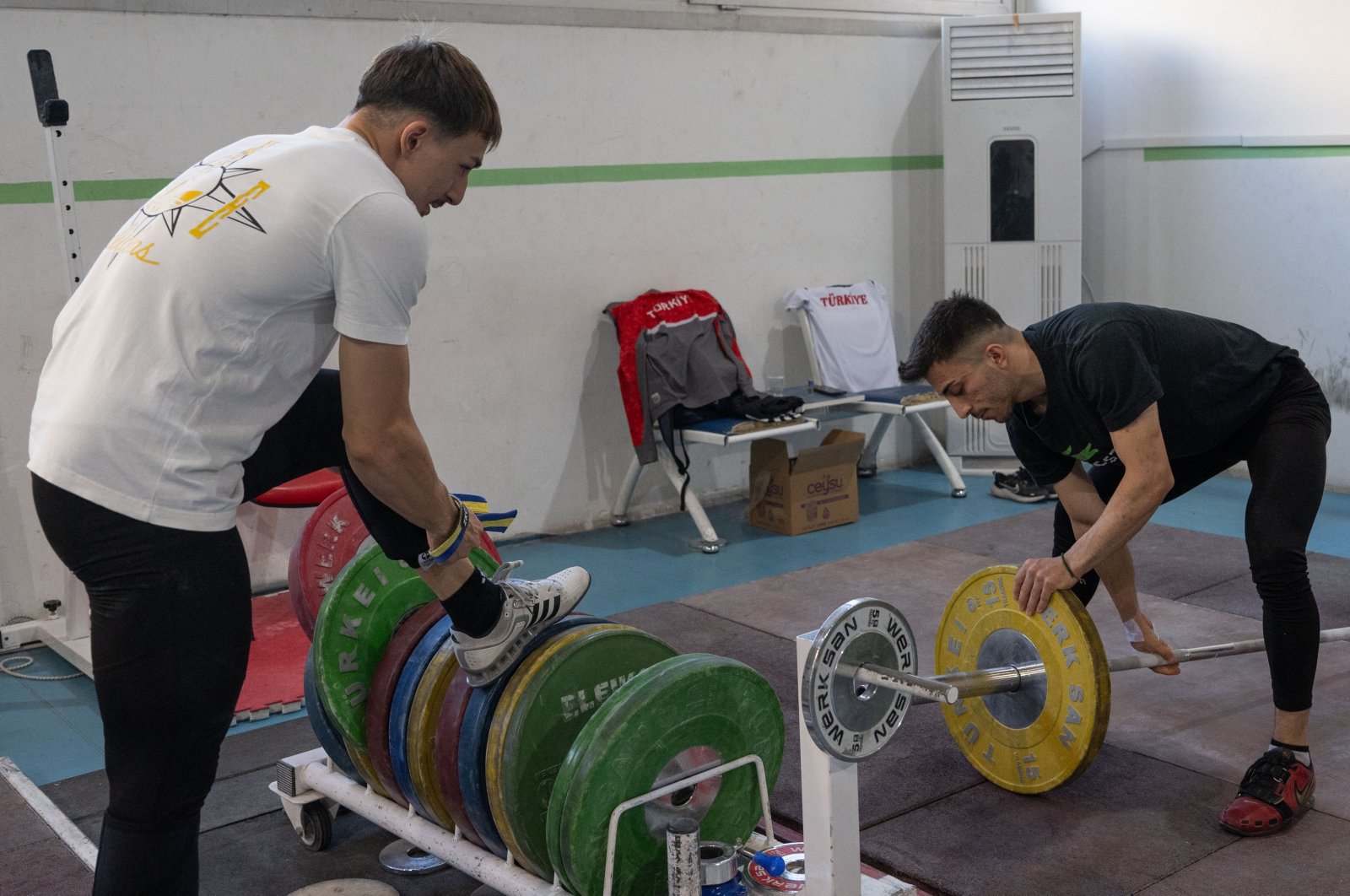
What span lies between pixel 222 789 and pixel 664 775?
56.5 inches

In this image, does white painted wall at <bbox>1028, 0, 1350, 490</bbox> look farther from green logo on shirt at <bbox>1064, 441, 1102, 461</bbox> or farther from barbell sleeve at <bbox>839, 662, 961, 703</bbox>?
barbell sleeve at <bbox>839, 662, 961, 703</bbox>

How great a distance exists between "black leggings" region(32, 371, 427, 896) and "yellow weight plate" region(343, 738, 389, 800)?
0.71m

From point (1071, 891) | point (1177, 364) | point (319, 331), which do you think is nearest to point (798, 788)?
point (1071, 891)

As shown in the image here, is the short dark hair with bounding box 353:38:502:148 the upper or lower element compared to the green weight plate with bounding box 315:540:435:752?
upper

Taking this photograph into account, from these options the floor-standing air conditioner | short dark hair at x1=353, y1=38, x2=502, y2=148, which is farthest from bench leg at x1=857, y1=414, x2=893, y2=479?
short dark hair at x1=353, y1=38, x2=502, y2=148

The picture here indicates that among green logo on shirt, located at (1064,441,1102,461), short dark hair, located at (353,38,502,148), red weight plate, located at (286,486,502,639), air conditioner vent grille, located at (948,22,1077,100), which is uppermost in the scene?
air conditioner vent grille, located at (948,22,1077,100)

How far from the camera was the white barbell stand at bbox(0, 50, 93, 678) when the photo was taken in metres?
3.45

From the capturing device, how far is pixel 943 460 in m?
5.64

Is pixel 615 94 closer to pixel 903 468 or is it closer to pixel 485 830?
pixel 903 468

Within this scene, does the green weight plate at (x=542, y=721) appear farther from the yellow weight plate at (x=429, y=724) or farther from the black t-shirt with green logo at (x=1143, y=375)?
the black t-shirt with green logo at (x=1143, y=375)

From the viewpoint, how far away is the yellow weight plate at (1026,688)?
2502 millimetres

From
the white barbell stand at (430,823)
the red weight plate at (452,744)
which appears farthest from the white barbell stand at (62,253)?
the red weight plate at (452,744)

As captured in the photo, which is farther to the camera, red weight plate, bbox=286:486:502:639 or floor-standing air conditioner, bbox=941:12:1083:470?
floor-standing air conditioner, bbox=941:12:1083:470

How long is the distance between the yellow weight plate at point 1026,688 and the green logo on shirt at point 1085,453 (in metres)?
0.27
